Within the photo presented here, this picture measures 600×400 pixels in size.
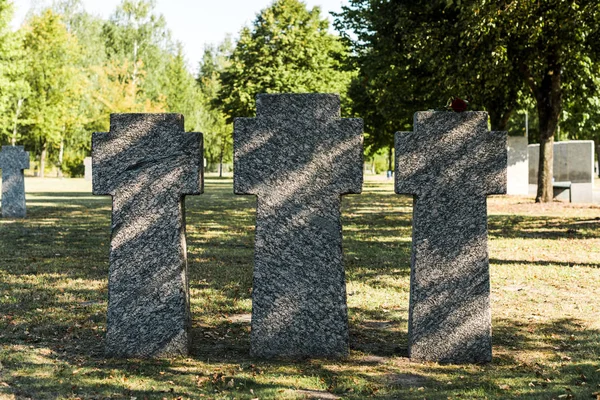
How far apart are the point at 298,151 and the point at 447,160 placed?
116cm

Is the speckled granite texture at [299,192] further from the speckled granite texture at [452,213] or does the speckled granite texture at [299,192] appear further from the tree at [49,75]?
the tree at [49,75]

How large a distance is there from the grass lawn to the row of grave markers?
0.25 metres

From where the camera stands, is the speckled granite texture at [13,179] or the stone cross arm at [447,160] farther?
the speckled granite texture at [13,179]

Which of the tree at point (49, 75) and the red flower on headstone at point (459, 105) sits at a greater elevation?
the tree at point (49, 75)

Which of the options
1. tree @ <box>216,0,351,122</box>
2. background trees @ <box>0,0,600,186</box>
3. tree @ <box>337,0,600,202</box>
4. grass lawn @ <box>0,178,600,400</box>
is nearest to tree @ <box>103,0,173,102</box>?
background trees @ <box>0,0,600,186</box>

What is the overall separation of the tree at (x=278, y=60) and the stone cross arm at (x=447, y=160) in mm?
36987

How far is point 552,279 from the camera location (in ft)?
29.8

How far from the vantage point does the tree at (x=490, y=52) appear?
15852mm

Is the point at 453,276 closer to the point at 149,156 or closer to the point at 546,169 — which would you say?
the point at 149,156

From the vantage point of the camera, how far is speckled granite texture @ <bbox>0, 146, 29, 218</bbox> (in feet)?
60.7

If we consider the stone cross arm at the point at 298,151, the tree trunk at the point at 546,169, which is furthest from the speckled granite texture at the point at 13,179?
the tree trunk at the point at 546,169

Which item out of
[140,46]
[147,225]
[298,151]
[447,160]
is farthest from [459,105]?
[140,46]

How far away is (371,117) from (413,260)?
97.2ft

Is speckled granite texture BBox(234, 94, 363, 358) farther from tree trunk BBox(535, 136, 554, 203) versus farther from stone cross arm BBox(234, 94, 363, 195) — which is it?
tree trunk BBox(535, 136, 554, 203)
